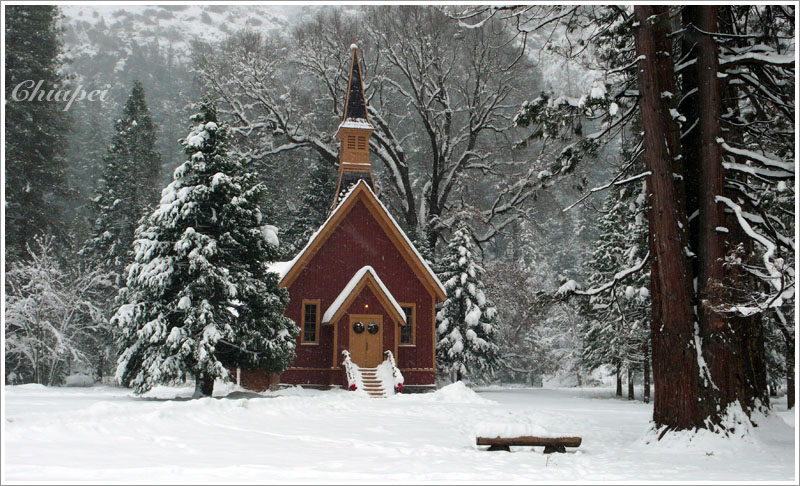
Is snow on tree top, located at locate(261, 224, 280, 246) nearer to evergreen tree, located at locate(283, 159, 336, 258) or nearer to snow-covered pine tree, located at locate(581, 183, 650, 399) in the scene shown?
snow-covered pine tree, located at locate(581, 183, 650, 399)

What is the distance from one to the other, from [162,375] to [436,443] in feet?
27.7

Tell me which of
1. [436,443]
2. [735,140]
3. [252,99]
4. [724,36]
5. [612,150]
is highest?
[612,150]

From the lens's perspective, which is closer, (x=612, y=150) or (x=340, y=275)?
(x=340, y=275)

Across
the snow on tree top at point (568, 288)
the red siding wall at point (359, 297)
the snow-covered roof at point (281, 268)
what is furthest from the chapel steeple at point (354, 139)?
the snow on tree top at point (568, 288)

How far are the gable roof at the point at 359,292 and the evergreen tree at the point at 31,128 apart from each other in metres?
17.1

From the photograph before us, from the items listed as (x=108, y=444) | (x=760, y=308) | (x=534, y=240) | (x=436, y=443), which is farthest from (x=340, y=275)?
(x=534, y=240)

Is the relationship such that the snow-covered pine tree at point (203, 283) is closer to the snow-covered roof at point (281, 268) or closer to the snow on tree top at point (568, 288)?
the snow-covered roof at point (281, 268)

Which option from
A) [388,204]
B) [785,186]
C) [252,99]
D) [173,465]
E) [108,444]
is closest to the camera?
[173,465]

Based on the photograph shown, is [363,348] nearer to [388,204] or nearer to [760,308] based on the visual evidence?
[388,204]

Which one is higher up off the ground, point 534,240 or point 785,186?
point 534,240

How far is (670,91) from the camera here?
1168cm

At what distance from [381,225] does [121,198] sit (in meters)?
15.8

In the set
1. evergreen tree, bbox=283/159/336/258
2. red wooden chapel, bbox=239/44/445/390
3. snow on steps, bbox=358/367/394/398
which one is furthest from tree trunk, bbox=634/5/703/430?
evergreen tree, bbox=283/159/336/258

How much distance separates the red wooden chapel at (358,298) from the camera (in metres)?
25.5
